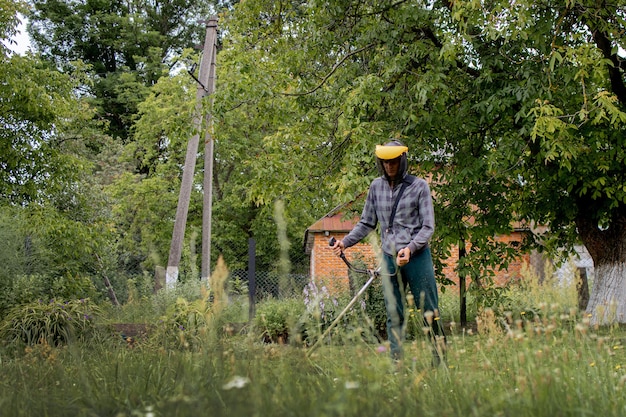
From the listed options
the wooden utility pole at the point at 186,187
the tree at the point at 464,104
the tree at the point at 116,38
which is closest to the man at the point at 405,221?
the tree at the point at 464,104

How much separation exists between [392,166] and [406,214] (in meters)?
0.38

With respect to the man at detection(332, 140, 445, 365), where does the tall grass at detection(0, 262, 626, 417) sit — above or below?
below

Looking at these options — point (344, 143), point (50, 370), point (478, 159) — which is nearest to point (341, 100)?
point (344, 143)

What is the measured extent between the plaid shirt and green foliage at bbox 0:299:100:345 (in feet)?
11.5

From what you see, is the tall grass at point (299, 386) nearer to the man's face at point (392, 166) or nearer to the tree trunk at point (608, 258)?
the man's face at point (392, 166)

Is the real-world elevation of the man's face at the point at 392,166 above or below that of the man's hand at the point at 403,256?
above

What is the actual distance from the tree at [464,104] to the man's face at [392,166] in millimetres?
3545

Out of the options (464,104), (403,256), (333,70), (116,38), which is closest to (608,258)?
(464,104)

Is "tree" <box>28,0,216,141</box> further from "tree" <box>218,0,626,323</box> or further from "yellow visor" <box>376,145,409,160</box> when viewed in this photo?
"yellow visor" <box>376,145,409,160</box>

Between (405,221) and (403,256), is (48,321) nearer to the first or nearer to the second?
(405,221)

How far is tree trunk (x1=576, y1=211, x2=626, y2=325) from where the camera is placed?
11555 mm

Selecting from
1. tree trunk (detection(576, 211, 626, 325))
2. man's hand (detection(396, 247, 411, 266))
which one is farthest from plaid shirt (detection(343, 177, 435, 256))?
tree trunk (detection(576, 211, 626, 325))

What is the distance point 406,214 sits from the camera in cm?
564

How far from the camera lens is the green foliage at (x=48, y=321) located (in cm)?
785
